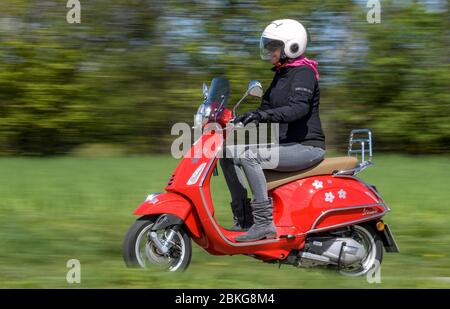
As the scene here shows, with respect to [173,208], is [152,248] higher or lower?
lower

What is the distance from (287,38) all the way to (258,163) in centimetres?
95

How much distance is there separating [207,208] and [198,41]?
7.98 m

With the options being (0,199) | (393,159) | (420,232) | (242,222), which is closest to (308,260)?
(242,222)

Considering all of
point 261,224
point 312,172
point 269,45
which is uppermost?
point 269,45

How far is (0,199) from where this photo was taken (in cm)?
944

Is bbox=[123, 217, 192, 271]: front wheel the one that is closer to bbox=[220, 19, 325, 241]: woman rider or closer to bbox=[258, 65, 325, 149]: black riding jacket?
bbox=[220, 19, 325, 241]: woman rider

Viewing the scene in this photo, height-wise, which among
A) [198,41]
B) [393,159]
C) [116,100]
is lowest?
[393,159]

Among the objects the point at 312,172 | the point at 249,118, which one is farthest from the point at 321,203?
the point at 249,118

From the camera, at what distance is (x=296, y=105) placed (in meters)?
6.21

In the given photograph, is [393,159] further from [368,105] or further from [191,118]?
[191,118]

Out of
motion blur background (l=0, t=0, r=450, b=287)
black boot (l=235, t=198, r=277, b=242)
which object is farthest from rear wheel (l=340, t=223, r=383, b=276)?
motion blur background (l=0, t=0, r=450, b=287)

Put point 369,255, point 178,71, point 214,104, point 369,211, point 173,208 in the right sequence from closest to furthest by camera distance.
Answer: point 173,208 → point 214,104 → point 369,211 → point 369,255 → point 178,71

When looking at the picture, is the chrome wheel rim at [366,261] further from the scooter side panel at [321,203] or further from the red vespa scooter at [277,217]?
the scooter side panel at [321,203]

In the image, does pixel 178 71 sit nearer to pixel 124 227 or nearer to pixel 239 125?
pixel 124 227
